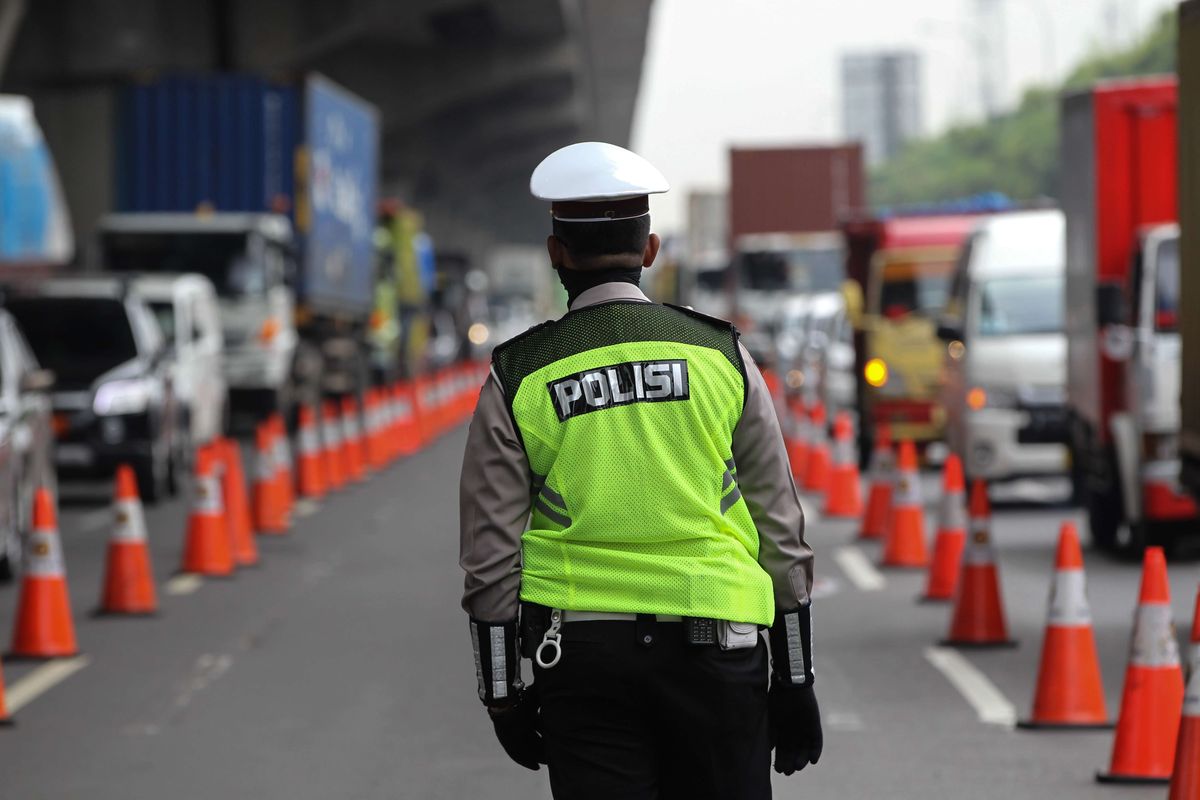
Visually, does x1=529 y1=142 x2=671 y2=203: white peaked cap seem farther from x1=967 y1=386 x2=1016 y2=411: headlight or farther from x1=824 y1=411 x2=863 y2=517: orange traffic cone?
x1=824 y1=411 x2=863 y2=517: orange traffic cone

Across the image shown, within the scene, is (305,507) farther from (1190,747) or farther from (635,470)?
(635,470)

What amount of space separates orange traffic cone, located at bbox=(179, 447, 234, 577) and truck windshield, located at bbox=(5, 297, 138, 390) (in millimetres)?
6328

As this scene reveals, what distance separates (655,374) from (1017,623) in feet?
28.2

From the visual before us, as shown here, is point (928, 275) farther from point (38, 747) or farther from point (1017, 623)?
point (38, 747)

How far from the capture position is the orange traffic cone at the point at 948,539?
43.6 feet

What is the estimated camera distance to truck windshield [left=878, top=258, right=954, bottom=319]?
26484 millimetres

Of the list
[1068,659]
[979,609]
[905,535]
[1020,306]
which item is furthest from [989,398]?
[1068,659]

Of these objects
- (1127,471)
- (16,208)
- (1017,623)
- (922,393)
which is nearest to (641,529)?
(1017,623)

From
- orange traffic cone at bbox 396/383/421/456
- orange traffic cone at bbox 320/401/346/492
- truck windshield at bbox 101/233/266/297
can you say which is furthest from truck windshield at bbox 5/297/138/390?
truck windshield at bbox 101/233/266/297

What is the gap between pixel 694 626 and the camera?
14.6ft

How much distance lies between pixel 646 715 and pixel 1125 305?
11.2m

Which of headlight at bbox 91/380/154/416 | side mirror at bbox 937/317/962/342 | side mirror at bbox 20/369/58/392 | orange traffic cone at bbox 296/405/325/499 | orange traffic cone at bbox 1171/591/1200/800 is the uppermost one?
side mirror at bbox 20/369/58/392

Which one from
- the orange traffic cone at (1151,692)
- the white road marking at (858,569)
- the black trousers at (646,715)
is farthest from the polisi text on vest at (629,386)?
the white road marking at (858,569)

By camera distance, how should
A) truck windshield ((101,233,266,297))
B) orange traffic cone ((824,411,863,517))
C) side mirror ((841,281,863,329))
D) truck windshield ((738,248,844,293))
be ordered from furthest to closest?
1. truck windshield ((738,248,844,293))
2. truck windshield ((101,233,266,297))
3. side mirror ((841,281,863,329))
4. orange traffic cone ((824,411,863,517))
